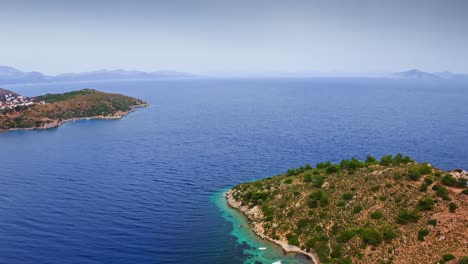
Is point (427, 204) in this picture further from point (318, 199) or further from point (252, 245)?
point (252, 245)

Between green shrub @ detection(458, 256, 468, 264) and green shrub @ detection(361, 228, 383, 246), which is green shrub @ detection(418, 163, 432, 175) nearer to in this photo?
green shrub @ detection(361, 228, 383, 246)

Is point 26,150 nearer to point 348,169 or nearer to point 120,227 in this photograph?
point 120,227

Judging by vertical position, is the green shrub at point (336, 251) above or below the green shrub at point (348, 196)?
below

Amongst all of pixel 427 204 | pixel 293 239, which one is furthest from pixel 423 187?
pixel 293 239

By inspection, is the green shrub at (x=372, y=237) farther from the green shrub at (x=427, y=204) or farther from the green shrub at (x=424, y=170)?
the green shrub at (x=424, y=170)

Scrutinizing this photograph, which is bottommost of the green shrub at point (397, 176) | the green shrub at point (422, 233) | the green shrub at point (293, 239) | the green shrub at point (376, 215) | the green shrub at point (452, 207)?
the green shrub at point (293, 239)

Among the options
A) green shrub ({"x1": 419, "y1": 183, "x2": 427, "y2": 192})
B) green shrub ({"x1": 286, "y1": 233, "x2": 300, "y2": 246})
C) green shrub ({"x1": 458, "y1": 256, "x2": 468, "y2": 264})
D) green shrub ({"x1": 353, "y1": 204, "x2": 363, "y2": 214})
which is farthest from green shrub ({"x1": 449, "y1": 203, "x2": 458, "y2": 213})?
green shrub ({"x1": 286, "y1": 233, "x2": 300, "y2": 246})

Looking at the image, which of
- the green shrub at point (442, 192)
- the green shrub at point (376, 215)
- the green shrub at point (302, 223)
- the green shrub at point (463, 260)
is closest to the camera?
the green shrub at point (463, 260)

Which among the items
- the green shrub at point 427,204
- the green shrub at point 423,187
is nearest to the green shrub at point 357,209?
the green shrub at point 427,204
